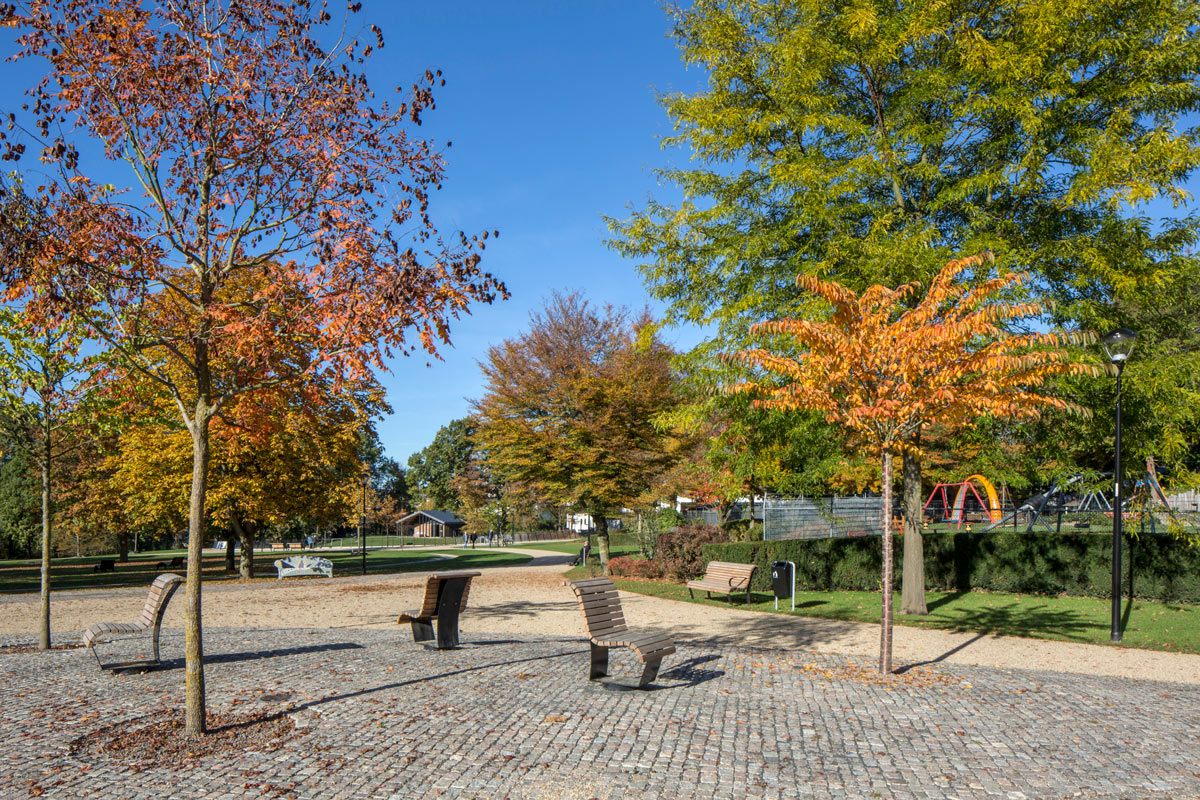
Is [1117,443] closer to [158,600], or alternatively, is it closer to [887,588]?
[887,588]

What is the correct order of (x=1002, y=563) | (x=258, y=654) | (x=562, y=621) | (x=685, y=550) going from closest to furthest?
1. (x=258, y=654)
2. (x=562, y=621)
3. (x=1002, y=563)
4. (x=685, y=550)

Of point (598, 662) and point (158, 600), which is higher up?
point (158, 600)

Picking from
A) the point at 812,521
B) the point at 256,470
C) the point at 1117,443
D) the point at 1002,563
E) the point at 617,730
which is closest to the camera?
the point at 617,730

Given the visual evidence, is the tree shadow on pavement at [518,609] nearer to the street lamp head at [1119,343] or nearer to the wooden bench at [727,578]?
the wooden bench at [727,578]

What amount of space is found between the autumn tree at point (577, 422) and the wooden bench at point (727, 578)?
7688 mm

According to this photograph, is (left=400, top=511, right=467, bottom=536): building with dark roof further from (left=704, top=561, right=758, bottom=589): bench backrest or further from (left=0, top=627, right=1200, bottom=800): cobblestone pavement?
(left=0, top=627, right=1200, bottom=800): cobblestone pavement

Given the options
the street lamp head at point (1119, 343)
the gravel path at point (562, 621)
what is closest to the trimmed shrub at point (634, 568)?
the gravel path at point (562, 621)

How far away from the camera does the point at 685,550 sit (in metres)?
20.3

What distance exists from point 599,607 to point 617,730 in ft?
6.44

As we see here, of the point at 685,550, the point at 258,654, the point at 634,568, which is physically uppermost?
the point at 258,654

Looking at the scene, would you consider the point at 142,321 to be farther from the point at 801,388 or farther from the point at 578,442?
the point at 578,442

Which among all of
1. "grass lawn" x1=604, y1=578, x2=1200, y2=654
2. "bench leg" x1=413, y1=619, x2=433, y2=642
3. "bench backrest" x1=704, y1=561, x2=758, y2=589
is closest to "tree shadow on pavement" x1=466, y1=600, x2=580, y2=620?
"grass lawn" x1=604, y1=578, x2=1200, y2=654

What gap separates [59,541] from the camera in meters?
53.0

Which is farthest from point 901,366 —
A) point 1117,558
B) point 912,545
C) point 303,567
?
point 303,567
